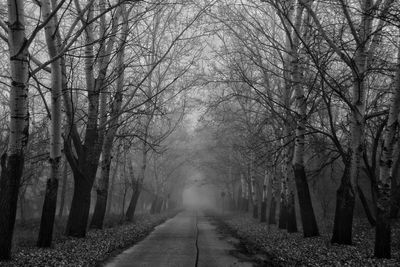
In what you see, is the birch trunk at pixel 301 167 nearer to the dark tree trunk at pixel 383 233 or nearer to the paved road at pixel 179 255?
the paved road at pixel 179 255

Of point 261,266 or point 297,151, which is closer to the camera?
point 261,266

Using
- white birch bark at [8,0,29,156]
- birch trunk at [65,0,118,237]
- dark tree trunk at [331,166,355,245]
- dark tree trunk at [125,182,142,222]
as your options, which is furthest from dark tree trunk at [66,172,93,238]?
dark tree trunk at [125,182,142,222]

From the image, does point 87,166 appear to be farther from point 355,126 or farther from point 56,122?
point 355,126

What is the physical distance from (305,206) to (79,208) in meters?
7.52

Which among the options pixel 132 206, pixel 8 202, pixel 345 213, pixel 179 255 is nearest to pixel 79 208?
pixel 179 255

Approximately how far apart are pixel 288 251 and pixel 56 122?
6795 millimetres

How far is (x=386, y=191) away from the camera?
9.02 meters

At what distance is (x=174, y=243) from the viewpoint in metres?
14.4

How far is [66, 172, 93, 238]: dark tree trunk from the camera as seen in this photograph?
12.8m

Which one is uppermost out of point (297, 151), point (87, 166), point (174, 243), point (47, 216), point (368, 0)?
point (368, 0)

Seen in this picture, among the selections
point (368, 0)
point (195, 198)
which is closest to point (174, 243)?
point (368, 0)

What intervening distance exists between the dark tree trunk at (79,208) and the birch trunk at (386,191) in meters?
8.61

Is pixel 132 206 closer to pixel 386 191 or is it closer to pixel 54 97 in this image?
pixel 54 97

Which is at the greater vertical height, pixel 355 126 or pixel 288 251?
pixel 355 126
